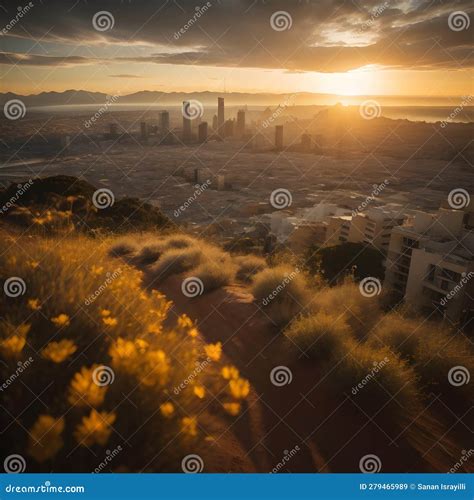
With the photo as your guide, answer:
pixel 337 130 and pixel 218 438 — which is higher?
pixel 337 130

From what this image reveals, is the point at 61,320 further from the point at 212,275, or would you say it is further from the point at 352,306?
the point at 352,306

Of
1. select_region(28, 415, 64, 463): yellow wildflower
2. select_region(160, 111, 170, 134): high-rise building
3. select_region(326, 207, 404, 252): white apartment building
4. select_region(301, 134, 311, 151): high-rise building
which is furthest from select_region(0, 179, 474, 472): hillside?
select_region(160, 111, 170, 134): high-rise building

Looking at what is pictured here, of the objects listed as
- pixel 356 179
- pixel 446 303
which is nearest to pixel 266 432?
pixel 446 303

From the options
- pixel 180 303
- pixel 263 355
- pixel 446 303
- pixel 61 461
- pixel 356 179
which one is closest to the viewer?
pixel 61 461

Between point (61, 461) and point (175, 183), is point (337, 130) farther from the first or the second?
point (61, 461)

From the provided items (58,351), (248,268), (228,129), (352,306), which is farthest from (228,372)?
(228,129)
